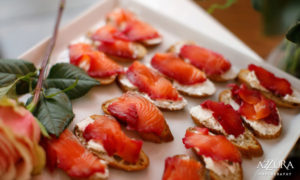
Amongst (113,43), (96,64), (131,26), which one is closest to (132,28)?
(131,26)

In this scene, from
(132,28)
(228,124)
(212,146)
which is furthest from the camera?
(132,28)

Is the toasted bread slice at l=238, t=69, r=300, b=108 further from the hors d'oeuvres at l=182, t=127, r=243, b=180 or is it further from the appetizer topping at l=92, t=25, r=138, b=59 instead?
the appetizer topping at l=92, t=25, r=138, b=59

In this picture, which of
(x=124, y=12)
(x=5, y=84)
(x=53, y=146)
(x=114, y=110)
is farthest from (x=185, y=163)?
(x=124, y=12)

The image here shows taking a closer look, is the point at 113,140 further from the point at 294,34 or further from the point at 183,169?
the point at 294,34

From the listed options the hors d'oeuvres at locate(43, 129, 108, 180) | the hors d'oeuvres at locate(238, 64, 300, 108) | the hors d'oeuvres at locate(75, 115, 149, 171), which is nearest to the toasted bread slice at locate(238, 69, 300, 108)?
the hors d'oeuvres at locate(238, 64, 300, 108)

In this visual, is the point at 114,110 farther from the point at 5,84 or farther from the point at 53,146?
the point at 5,84

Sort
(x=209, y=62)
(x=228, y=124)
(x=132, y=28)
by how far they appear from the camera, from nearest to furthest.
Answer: (x=228, y=124) → (x=209, y=62) → (x=132, y=28)
